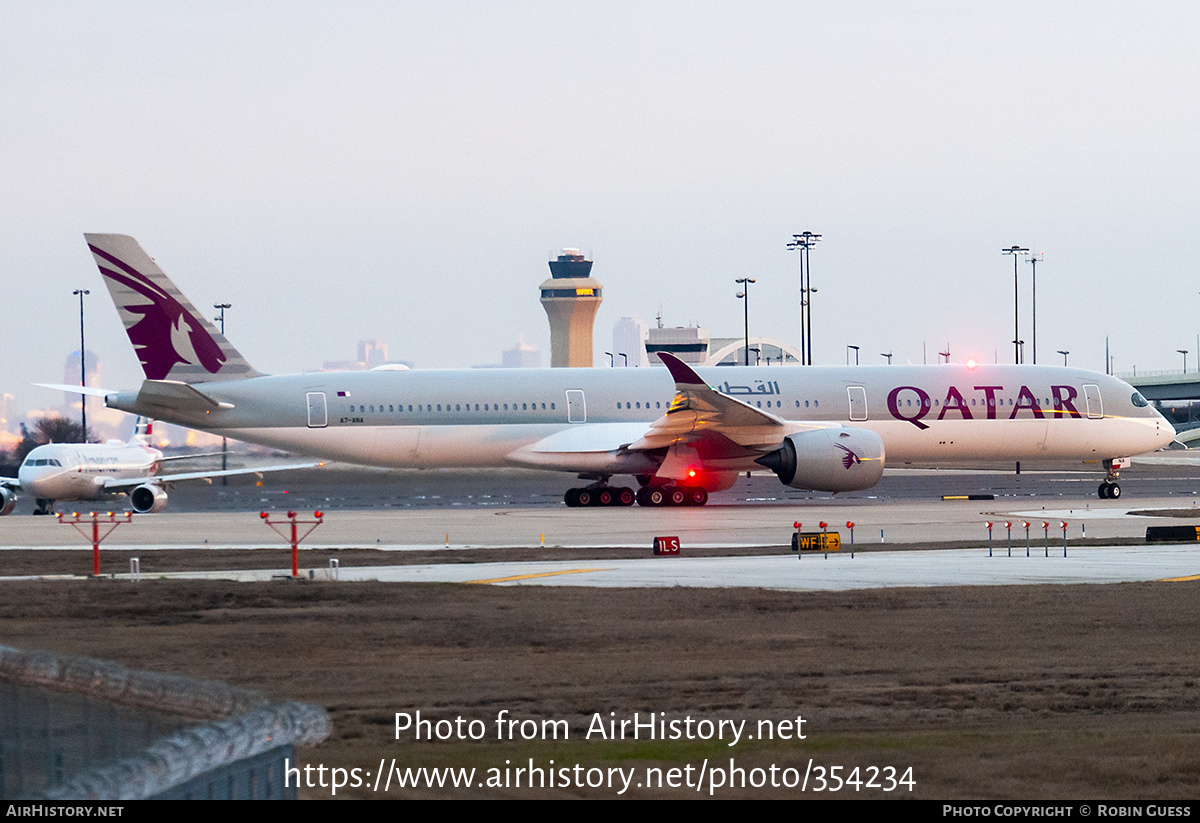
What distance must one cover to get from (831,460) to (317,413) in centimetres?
1363

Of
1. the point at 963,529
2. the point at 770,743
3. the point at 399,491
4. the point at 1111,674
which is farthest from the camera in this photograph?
the point at 399,491

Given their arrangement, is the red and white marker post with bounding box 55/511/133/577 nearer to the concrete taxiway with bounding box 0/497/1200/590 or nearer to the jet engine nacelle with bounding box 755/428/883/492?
the concrete taxiway with bounding box 0/497/1200/590

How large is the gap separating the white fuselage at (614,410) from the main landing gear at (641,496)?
991mm

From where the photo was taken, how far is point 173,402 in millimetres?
37750

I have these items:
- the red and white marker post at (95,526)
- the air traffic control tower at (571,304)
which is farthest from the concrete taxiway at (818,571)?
the air traffic control tower at (571,304)

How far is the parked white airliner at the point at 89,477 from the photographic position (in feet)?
136

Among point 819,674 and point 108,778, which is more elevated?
point 108,778

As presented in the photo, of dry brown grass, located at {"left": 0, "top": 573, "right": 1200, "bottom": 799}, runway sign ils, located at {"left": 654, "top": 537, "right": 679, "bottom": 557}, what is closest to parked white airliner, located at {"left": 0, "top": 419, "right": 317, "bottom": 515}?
runway sign ils, located at {"left": 654, "top": 537, "right": 679, "bottom": 557}

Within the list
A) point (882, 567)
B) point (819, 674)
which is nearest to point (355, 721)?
point (819, 674)

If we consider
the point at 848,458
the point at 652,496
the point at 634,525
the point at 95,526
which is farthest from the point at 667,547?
the point at 652,496

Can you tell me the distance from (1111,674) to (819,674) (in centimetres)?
244

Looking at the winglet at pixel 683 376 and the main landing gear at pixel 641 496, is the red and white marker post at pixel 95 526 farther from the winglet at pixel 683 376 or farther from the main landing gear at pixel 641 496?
the winglet at pixel 683 376

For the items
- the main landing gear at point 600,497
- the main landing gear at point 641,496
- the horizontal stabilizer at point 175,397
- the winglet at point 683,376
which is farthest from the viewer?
the main landing gear at point 600,497

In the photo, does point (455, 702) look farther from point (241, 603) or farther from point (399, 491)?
point (399, 491)
